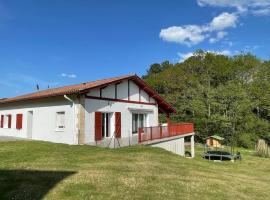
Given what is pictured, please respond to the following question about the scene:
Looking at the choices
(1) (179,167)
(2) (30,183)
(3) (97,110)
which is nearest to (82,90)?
(3) (97,110)

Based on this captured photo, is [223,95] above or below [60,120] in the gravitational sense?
above

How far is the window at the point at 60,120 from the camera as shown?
63.0 feet

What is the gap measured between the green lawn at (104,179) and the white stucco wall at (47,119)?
4.23m

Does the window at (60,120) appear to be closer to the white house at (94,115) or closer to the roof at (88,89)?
the white house at (94,115)

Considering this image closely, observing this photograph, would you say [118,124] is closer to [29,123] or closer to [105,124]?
[105,124]

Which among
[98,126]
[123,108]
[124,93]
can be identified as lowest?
[98,126]

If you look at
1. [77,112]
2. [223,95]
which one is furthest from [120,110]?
[223,95]

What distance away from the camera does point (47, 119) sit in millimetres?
20469

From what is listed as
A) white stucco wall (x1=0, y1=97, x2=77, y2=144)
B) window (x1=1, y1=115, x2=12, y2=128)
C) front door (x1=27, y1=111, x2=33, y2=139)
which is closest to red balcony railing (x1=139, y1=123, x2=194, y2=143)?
white stucco wall (x1=0, y1=97, x2=77, y2=144)

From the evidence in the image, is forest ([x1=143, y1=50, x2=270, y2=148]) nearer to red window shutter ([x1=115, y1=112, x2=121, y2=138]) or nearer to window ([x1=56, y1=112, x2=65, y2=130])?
red window shutter ([x1=115, y1=112, x2=121, y2=138])

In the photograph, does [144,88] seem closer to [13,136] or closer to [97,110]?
[97,110]

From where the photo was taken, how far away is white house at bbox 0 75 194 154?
18172mm

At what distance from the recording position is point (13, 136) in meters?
25.1

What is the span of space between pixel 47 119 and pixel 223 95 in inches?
1255
